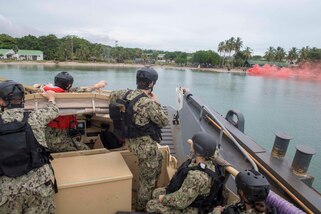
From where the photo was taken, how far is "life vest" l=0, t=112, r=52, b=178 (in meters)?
1.68

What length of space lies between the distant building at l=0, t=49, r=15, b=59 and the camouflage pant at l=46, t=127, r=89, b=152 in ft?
237

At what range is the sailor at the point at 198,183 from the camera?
71.1 inches

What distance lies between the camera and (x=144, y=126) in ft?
7.86

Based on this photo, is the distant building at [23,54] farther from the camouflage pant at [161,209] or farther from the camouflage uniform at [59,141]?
A: the camouflage pant at [161,209]

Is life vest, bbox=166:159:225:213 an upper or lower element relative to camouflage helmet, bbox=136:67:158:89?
lower

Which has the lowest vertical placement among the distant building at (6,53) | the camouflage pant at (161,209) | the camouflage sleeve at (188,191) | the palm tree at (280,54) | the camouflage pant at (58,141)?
the distant building at (6,53)

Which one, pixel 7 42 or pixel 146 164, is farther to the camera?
pixel 7 42

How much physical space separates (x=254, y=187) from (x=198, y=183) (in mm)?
396

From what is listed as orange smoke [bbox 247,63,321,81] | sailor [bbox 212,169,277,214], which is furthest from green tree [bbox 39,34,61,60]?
sailor [bbox 212,169,277,214]

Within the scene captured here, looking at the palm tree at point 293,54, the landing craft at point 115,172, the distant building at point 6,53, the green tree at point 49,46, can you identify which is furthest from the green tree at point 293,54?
the landing craft at point 115,172

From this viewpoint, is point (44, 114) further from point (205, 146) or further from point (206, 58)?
point (206, 58)

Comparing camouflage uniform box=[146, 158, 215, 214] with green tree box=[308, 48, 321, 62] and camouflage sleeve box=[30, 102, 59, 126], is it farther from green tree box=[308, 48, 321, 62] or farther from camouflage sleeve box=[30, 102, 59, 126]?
green tree box=[308, 48, 321, 62]

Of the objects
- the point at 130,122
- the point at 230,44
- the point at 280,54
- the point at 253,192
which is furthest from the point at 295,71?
→ the point at 253,192

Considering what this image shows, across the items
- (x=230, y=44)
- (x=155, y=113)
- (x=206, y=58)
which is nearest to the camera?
(x=155, y=113)
